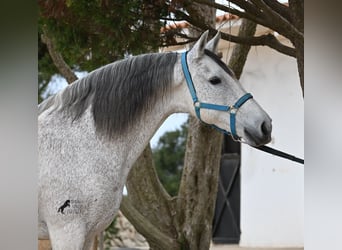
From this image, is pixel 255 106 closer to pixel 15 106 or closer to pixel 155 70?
pixel 155 70

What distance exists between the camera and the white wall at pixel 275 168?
6020 mm

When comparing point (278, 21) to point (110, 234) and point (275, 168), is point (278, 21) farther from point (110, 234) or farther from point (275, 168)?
point (110, 234)

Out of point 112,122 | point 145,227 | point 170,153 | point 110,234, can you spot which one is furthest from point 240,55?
point 170,153

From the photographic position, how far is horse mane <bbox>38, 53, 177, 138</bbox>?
8.14 feet

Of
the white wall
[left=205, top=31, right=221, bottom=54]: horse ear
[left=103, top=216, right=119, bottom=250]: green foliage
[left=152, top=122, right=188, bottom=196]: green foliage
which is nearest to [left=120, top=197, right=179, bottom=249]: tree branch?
[left=205, top=31, right=221, bottom=54]: horse ear

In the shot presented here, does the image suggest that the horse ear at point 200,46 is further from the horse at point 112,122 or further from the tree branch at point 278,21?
the tree branch at point 278,21

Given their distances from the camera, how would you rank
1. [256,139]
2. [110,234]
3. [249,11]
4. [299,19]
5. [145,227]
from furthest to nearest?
[110,234] < [145,227] < [249,11] < [299,19] < [256,139]

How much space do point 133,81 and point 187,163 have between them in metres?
1.92

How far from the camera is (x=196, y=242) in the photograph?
426 cm

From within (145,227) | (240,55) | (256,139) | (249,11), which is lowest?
(145,227)

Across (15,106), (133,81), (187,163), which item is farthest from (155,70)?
(187,163)

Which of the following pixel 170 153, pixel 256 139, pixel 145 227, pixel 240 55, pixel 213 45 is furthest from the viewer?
pixel 170 153

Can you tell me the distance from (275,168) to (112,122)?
397cm

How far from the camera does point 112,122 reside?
2.48 meters
